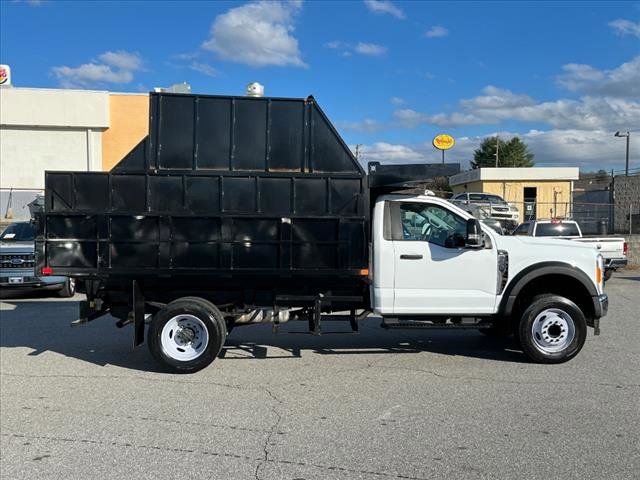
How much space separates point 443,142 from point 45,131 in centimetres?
2678

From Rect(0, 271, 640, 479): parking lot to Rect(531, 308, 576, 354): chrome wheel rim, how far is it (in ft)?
0.86

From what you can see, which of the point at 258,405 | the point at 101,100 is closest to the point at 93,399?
the point at 258,405

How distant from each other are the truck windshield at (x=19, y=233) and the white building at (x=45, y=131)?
19.0m

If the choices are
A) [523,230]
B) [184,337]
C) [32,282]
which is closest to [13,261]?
[32,282]

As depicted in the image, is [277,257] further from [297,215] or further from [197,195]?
[197,195]

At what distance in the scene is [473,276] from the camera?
279 inches

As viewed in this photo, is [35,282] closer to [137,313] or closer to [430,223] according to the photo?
[137,313]

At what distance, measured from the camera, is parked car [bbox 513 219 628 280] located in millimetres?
16078

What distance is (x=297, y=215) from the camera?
271 inches

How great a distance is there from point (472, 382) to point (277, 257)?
2624 mm

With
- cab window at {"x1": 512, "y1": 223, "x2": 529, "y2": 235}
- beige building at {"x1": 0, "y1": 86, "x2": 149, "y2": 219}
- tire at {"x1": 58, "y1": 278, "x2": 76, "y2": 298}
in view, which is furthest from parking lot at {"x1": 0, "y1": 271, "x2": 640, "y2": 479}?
beige building at {"x1": 0, "y1": 86, "x2": 149, "y2": 219}

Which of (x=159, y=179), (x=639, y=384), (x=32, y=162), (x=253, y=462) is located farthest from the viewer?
(x=32, y=162)

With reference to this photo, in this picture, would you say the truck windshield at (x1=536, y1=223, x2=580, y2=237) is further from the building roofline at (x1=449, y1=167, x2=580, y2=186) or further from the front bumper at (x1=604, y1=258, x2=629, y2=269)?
the building roofline at (x1=449, y1=167, x2=580, y2=186)

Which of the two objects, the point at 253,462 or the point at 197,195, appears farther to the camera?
the point at 197,195
